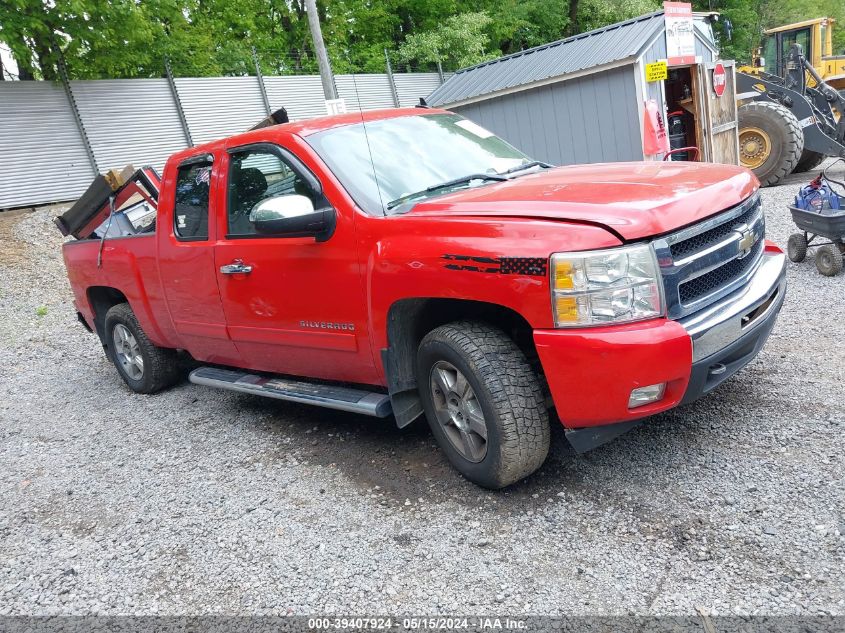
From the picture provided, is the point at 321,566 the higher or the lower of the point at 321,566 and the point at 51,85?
the lower

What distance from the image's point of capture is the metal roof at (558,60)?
1155 centimetres

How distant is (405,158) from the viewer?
3.95m

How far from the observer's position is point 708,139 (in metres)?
12.3

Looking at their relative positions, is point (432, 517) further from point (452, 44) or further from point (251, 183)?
point (452, 44)

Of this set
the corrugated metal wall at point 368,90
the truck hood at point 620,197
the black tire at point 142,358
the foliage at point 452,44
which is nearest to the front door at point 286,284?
the truck hood at point 620,197

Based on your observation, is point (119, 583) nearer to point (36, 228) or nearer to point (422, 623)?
point (422, 623)

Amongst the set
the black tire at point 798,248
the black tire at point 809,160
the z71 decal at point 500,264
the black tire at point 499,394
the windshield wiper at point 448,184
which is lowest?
the black tire at point 809,160

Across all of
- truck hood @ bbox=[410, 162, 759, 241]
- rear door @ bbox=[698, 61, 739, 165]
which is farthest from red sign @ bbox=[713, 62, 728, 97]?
truck hood @ bbox=[410, 162, 759, 241]

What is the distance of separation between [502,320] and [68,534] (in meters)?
2.67

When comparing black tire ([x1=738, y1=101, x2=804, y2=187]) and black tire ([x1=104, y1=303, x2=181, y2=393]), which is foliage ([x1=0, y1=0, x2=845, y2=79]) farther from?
black tire ([x1=104, y1=303, x2=181, y2=393])

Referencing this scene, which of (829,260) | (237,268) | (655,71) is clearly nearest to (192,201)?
(237,268)

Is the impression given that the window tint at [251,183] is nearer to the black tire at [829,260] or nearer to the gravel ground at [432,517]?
the gravel ground at [432,517]

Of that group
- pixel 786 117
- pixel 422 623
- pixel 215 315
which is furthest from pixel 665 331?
pixel 786 117

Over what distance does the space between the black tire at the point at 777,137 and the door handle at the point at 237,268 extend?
11.3m
